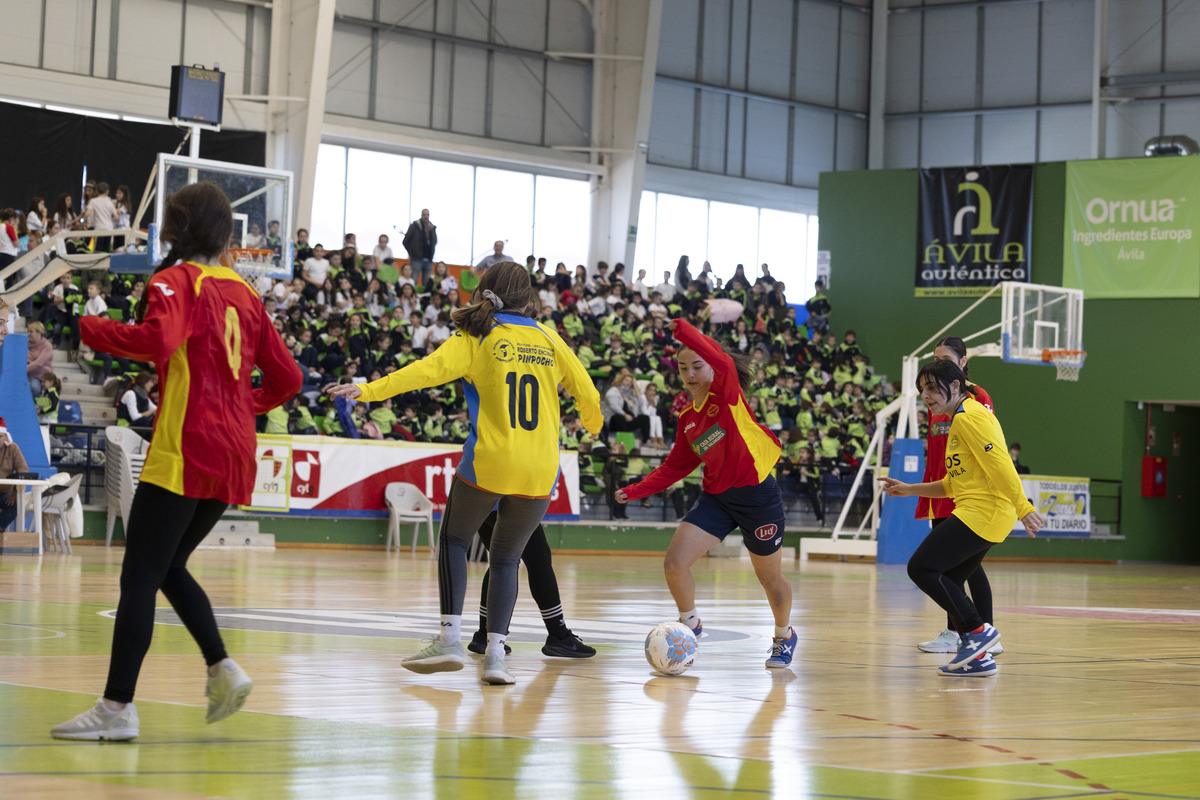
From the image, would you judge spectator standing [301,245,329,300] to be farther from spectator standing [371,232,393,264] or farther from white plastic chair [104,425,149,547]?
white plastic chair [104,425,149,547]

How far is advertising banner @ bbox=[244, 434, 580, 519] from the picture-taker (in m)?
21.9

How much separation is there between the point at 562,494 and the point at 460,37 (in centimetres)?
1550

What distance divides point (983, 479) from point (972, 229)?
1096 inches

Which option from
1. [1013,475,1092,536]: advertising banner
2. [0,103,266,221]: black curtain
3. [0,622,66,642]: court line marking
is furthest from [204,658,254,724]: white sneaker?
[1013,475,1092,536]: advertising banner

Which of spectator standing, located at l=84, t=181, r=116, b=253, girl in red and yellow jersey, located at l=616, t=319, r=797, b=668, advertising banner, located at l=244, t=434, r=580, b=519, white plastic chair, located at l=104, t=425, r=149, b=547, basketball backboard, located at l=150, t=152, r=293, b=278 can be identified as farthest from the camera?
advertising banner, located at l=244, t=434, r=580, b=519

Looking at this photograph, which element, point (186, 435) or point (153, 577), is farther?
point (186, 435)

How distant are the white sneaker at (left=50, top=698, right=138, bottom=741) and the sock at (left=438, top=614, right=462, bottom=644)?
221 cm

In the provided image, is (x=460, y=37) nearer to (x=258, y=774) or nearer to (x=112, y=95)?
(x=112, y=95)

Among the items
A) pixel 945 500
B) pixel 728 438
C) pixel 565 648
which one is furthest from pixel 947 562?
pixel 565 648

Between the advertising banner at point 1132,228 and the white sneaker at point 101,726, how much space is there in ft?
102

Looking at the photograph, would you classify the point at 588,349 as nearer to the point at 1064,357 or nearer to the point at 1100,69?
the point at 1064,357

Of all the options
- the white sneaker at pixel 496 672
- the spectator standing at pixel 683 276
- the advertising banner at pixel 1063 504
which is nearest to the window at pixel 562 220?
the spectator standing at pixel 683 276

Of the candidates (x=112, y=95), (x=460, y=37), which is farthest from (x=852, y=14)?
(x=112, y=95)

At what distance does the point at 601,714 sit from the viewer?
19.7 feet
